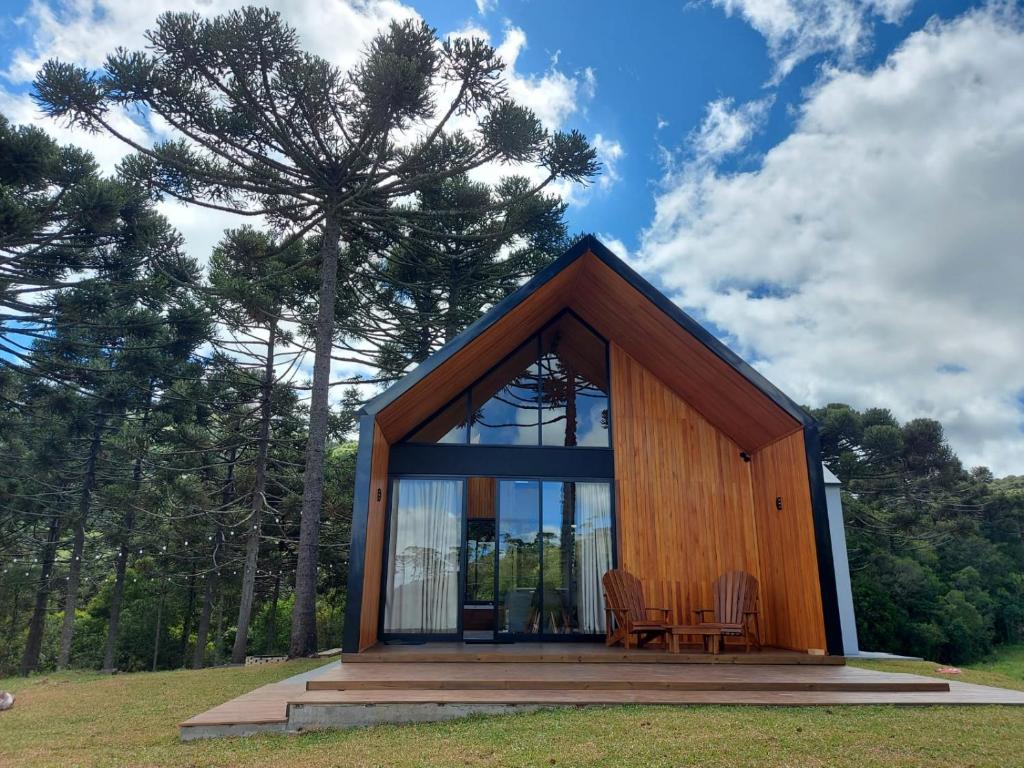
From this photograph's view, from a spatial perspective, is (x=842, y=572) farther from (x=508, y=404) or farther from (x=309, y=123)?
(x=309, y=123)

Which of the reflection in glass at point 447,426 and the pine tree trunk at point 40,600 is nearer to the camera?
the reflection in glass at point 447,426

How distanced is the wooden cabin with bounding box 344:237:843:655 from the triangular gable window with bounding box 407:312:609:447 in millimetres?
22

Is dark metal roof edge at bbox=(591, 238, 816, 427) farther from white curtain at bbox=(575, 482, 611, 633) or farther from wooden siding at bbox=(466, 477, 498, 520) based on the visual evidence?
wooden siding at bbox=(466, 477, 498, 520)

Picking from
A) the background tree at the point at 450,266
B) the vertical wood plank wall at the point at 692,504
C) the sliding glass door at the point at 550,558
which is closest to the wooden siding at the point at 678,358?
the vertical wood plank wall at the point at 692,504

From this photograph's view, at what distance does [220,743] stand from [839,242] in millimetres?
16411

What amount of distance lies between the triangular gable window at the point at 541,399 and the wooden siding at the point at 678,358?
0.51 metres

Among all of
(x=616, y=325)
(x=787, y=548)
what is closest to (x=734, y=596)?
(x=787, y=548)

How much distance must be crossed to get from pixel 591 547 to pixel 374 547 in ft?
9.70

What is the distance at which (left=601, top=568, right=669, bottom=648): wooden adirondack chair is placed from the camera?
7.82 meters

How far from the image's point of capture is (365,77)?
10133 millimetres

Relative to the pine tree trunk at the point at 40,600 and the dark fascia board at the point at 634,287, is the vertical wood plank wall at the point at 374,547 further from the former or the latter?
the pine tree trunk at the point at 40,600

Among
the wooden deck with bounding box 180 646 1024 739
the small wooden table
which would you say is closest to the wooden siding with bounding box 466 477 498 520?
the wooden deck with bounding box 180 646 1024 739

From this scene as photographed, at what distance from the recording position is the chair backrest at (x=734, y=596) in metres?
7.80

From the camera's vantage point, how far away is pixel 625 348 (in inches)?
378
